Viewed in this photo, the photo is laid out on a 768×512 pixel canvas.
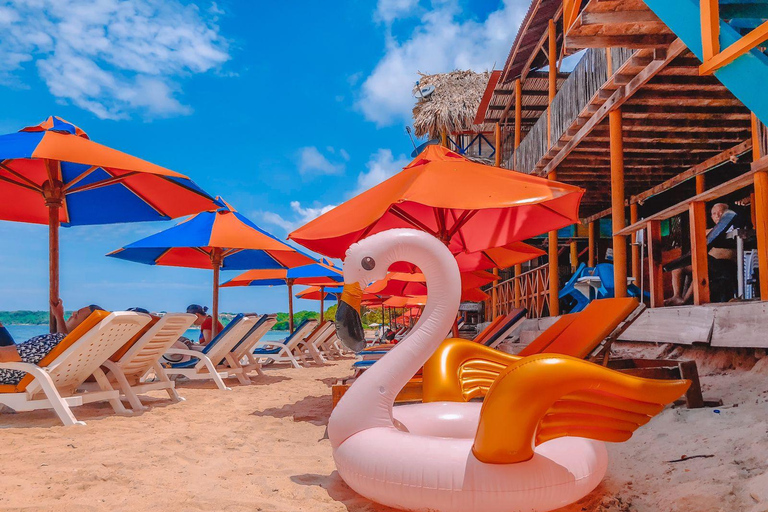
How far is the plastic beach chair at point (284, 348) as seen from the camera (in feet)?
32.7

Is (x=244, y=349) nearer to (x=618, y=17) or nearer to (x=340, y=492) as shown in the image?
(x=340, y=492)

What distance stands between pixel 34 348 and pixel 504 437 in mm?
4123

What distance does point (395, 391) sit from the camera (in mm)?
2422

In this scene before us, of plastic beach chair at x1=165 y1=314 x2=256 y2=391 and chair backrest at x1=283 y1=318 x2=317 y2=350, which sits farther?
chair backrest at x1=283 y1=318 x2=317 y2=350

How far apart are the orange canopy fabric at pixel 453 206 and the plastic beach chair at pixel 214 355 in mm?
2023

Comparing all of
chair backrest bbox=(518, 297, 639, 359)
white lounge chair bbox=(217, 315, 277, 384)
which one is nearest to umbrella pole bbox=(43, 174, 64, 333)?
white lounge chair bbox=(217, 315, 277, 384)

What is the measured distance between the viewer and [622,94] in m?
6.70

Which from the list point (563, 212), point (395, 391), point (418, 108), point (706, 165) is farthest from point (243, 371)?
point (418, 108)

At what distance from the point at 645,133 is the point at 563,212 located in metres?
4.19

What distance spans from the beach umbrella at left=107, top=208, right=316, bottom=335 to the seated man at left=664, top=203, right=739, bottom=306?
4763 millimetres

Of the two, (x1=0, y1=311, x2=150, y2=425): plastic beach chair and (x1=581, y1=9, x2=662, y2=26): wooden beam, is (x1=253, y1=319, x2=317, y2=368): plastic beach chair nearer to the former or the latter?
(x1=0, y1=311, x2=150, y2=425): plastic beach chair

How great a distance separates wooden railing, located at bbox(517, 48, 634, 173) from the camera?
7.05 m

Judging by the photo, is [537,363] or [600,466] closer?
[537,363]

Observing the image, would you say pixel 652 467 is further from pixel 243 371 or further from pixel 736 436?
pixel 243 371
